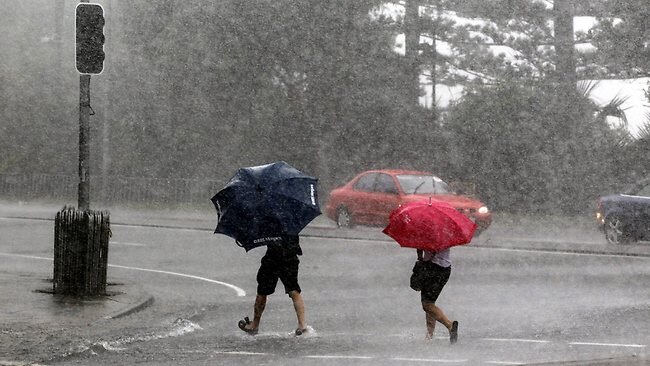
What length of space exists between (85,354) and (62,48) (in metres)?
36.1

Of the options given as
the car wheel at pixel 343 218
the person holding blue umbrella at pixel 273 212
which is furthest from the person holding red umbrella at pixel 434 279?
the car wheel at pixel 343 218

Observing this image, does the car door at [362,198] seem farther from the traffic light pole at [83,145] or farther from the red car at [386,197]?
the traffic light pole at [83,145]

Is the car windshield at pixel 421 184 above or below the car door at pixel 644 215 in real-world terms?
above

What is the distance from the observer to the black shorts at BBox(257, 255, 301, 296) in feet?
36.6

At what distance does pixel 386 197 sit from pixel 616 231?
5228mm

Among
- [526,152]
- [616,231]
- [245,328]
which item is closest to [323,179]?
[526,152]

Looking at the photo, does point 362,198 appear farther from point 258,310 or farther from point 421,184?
point 258,310

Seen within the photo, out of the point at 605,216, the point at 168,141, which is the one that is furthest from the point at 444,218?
the point at 168,141

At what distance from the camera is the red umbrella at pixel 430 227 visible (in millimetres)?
10523

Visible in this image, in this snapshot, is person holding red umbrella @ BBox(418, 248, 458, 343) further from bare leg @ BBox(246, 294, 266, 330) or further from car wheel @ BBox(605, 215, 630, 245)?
car wheel @ BBox(605, 215, 630, 245)

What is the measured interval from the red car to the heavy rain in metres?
0.06

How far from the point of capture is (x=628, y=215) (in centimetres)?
2389

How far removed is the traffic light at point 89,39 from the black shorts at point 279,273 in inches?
156

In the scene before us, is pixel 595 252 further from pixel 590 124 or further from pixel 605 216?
pixel 590 124
